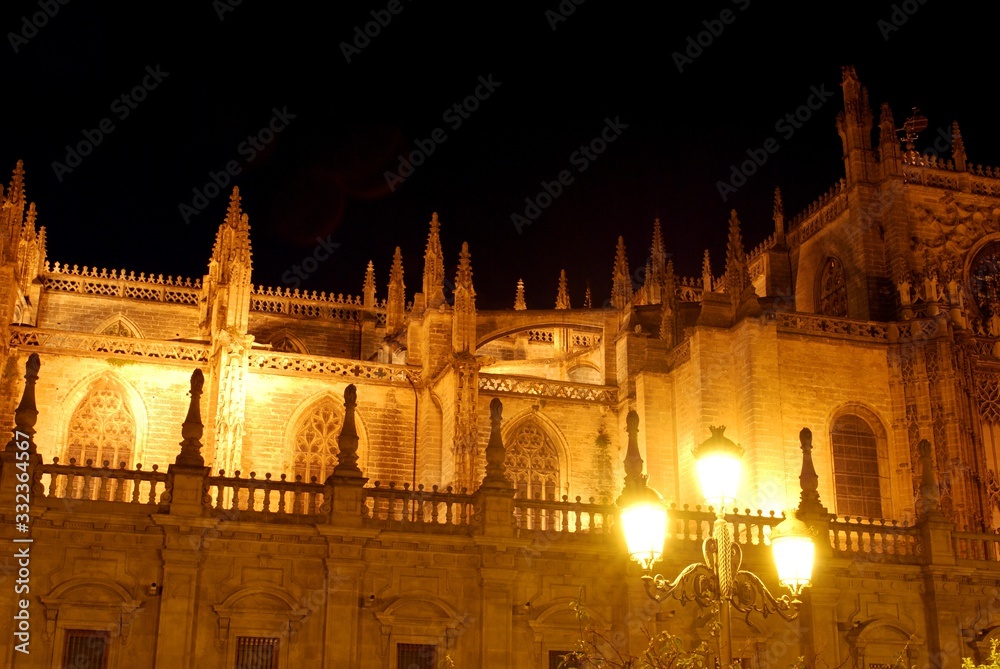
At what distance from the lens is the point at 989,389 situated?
31.8m

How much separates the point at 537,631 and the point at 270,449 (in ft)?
47.3

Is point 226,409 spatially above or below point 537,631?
above

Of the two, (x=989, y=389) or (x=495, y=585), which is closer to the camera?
(x=495, y=585)

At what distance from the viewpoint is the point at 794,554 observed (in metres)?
14.2

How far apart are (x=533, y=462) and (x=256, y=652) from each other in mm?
16231

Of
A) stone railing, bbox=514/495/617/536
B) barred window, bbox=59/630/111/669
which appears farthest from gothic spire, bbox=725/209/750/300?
barred window, bbox=59/630/111/669

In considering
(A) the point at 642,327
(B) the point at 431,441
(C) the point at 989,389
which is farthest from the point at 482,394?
(C) the point at 989,389

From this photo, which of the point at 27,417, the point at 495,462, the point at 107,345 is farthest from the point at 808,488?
the point at 107,345

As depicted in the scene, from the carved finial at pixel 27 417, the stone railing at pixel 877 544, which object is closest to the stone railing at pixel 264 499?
the carved finial at pixel 27 417

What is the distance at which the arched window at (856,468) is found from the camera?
30.4 meters

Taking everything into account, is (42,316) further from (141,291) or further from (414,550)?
(414,550)

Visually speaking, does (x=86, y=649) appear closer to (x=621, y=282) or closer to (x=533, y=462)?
(x=533, y=462)

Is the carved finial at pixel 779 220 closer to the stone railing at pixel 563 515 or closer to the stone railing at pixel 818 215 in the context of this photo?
the stone railing at pixel 818 215

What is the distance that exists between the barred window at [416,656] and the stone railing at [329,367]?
588 inches
